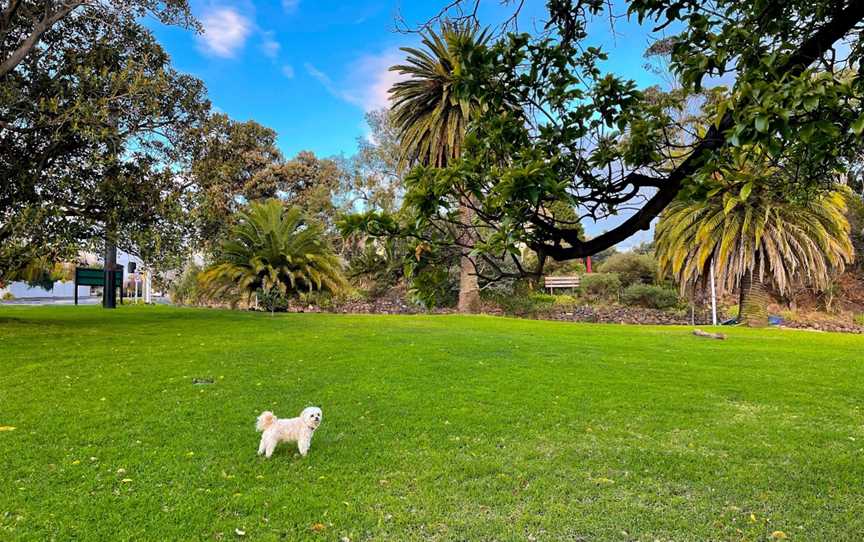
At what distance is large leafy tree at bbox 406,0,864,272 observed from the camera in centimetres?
188

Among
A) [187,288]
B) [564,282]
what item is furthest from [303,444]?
[187,288]

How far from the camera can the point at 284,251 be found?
18.2 meters

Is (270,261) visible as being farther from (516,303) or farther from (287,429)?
(287,429)

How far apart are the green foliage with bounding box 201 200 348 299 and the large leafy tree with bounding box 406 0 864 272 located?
632 inches

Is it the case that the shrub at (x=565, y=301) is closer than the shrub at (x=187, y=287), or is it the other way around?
the shrub at (x=565, y=301)

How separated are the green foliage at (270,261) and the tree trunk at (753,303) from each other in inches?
518

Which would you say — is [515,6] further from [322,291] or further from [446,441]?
[322,291]

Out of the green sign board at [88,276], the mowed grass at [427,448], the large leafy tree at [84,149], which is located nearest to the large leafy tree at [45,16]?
the large leafy tree at [84,149]

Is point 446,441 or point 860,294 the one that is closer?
point 446,441

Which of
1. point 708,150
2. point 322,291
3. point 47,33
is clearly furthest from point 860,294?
point 47,33

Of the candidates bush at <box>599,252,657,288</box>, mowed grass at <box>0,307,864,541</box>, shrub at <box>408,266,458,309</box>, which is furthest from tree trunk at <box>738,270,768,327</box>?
→ shrub at <box>408,266,458,309</box>

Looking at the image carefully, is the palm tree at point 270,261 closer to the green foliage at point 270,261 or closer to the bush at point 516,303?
the green foliage at point 270,261

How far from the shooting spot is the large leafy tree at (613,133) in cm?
188

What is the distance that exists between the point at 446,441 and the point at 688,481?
169 centimetres
